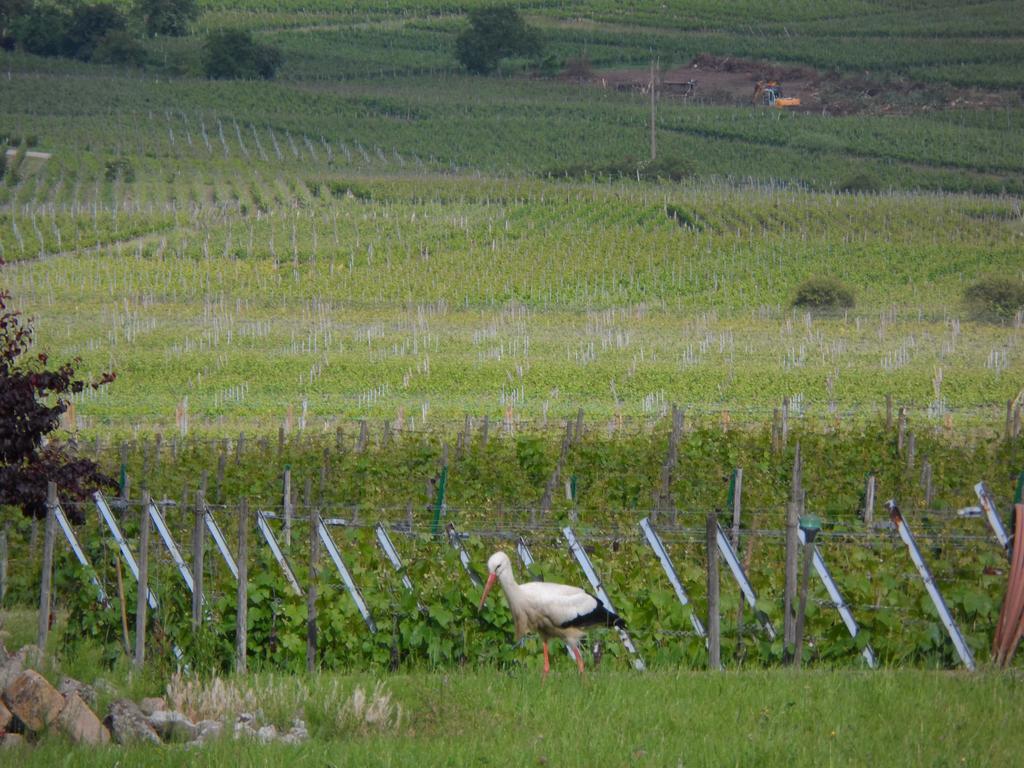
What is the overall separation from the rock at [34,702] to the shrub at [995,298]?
50.6 m

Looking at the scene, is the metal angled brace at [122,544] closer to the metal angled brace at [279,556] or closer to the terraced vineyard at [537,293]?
the terraced vineyard at [537,293]

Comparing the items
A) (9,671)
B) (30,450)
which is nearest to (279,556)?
(9,671)

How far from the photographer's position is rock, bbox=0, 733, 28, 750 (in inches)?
438

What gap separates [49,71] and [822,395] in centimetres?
10713

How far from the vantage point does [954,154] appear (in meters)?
113

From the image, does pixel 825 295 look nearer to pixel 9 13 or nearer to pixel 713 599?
pixel 713 599

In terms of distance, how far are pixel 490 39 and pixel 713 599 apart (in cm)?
13731

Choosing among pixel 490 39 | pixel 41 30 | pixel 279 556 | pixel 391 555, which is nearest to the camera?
pixel 391 555

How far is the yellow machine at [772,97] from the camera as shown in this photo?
133 m

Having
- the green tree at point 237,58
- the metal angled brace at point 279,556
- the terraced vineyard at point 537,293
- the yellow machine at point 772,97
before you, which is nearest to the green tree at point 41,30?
the terraced vineyard at point 537,293

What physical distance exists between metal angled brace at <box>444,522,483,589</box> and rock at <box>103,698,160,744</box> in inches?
124

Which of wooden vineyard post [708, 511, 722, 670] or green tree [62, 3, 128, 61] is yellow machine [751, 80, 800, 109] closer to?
green tree [62, 3, 128, 61]

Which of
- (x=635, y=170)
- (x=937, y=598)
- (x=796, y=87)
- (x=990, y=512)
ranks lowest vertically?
(x=635, y=170)

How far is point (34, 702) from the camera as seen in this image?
11445 mm
